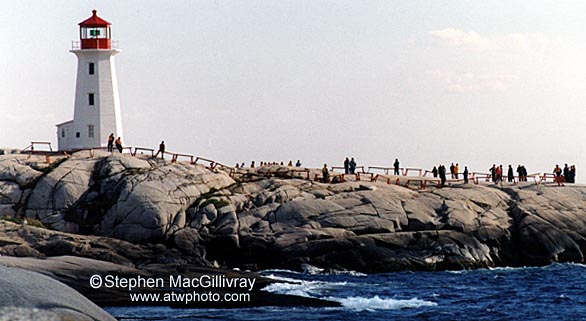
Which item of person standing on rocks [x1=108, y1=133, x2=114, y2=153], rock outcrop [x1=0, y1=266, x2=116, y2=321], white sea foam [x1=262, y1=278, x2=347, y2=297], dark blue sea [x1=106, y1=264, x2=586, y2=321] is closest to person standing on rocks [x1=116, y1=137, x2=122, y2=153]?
person standing on rocks [x1=108, y1=133, x2=114, y2=153]

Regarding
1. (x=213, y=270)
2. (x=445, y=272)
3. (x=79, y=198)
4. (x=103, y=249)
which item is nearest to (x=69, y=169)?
(x=79, y=198)

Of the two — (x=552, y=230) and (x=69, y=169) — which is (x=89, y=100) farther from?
(x=552, y=230)

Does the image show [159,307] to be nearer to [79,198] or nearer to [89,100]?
[79,198]

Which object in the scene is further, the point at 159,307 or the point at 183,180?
the point at 183,180

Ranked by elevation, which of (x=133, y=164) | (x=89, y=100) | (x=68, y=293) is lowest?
(x=68, y=293)

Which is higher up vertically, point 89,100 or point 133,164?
point 89,100

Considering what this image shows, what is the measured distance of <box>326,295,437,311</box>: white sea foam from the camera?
3484 cm

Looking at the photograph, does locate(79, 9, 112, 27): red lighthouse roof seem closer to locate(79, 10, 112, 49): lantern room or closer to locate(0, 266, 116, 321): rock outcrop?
locate(79, 10, 112, 49): lantern room

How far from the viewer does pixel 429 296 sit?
129 ft

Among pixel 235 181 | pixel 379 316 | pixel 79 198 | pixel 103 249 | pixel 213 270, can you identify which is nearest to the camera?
pixel 379 316

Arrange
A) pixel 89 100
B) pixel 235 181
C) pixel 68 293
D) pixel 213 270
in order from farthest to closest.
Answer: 1. pixel 89 100
2. pixel 235 181
3. pixel 213 270
4. pixel 68 293

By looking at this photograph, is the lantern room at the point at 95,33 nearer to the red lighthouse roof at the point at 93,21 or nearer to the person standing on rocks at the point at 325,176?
the red lighthouse roof at the point at 93,21

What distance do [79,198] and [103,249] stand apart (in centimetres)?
901

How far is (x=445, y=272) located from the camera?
49.3m
